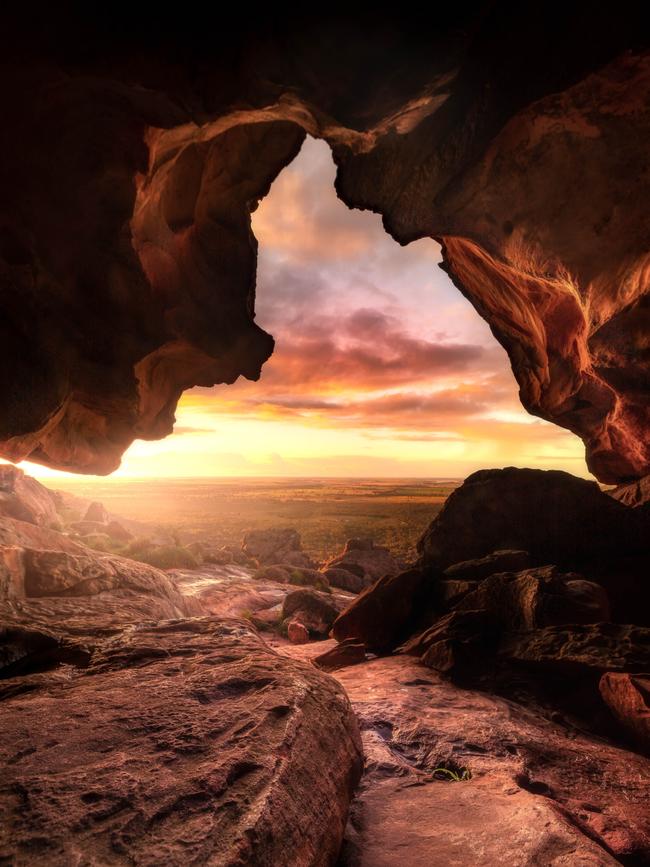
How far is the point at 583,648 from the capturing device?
10.2 m

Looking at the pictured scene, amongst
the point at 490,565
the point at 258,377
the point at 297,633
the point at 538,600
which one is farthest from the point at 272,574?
the point at 538,600

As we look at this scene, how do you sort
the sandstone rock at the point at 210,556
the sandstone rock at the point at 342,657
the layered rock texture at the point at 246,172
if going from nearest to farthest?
the layered rock texture at the point at 246,172 → the sandstone rock at the point at 342,657 → the sandstone rock at the point at 210,556

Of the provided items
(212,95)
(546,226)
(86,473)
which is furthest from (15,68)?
(546,226)

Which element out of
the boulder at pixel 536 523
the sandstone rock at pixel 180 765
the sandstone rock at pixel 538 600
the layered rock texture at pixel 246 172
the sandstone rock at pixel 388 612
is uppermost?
the layered rock texture at pixel 246 172

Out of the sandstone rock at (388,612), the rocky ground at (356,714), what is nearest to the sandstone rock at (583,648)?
the rocky ground at (356,714)

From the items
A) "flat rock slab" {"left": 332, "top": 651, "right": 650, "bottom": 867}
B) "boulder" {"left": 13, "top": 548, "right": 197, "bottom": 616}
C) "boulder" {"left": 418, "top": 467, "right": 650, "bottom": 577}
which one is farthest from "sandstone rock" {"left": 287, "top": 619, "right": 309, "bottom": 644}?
"flat rock slab" {"left": 332, "top": 651, "right": 650, "bottom": 867}

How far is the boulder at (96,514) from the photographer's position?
49.2 meters

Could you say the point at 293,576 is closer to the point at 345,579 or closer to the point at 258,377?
the point at 345,579

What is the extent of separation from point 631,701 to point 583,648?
1.66 m

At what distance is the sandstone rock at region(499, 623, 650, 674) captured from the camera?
9.59 m

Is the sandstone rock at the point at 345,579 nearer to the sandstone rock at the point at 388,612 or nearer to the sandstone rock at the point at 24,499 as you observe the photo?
the sandstone rock at the point at 388,612

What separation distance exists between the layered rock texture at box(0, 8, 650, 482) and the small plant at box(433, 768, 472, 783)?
11.2 m

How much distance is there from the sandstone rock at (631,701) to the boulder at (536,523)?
20.4ft

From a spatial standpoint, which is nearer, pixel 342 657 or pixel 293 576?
pixel 342 657
